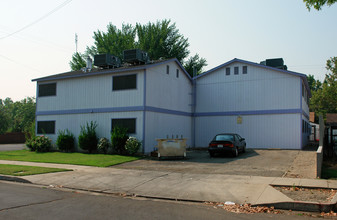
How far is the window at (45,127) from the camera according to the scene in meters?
25.3

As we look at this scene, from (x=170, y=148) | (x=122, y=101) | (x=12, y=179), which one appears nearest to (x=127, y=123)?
(x=122, y=101)

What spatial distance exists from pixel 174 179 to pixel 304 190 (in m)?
4.52

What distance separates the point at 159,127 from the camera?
22.6 metres

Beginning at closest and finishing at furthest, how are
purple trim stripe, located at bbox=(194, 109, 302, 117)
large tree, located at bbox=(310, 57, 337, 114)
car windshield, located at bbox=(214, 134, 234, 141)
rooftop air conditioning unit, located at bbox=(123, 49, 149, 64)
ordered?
car windshield, located at bbox=(214, 134, 234, 141) < rooftop air conditioning unit, located at bbox=(123, 49, 149, 64) < purple trim stripe, located at bbox=(194, 109, 302, 117) < large tree, located at bbox=(310, 57, 337, 114)

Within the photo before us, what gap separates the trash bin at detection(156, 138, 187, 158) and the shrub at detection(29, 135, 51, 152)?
10.1 m

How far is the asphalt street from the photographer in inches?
270

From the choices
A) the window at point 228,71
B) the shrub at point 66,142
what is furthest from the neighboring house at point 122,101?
the window at point 228,71

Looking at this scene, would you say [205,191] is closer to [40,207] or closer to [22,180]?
[40,207]

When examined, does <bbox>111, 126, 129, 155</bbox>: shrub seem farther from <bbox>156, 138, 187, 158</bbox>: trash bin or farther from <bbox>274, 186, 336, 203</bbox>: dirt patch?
<bbox>274, 186, 336, 203</bbox>: dirt patch

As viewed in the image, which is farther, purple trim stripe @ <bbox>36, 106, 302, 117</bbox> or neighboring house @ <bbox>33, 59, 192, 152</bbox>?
purple trim stripe @ <bbox>36, 106, 302, 117</bbox>

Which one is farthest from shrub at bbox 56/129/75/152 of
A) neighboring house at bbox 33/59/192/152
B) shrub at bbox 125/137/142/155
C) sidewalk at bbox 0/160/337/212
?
sidewalk at bbox 0/160/337/212

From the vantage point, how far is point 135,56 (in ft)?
77.7

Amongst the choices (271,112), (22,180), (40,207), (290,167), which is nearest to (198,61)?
(271,112)

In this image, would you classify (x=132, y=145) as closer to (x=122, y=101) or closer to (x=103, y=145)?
(x=103, y=145)
